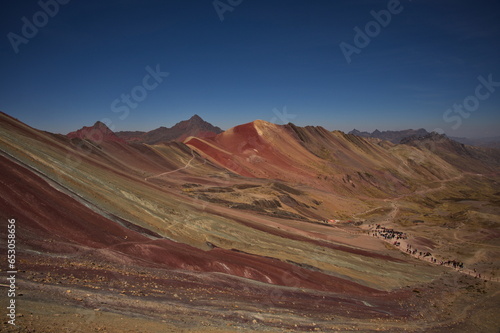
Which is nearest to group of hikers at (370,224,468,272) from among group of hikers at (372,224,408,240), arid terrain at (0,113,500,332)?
group of hikers at (372,224,408,240)

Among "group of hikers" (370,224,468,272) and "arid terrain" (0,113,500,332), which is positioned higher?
"arid terrain" (0,113,500,332)

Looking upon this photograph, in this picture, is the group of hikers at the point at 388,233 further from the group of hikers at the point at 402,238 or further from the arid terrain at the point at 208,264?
the arid terrain at the point at 208,264

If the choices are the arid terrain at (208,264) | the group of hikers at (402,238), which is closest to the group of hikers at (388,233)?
the group of hikers at (402,238)

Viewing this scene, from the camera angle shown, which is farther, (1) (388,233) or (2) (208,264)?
(1) (388,233)

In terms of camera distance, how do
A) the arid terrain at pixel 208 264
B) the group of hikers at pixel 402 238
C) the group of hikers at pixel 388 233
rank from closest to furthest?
the arid terrain at pixel 208 264 → the group of hikers at pixel 402 238 → the group of hikers at pixel 388 233

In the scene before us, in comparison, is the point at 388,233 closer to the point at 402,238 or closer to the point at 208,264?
the point at 402,238

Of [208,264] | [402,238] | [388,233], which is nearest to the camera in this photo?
[208,264]

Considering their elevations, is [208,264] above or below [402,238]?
above

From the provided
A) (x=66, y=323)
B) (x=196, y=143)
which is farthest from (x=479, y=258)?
(x=196, y=143)

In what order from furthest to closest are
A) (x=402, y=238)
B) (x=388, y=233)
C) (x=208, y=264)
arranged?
(x=388, y=233)
(x=402, y=238)
(x=208, y=264)

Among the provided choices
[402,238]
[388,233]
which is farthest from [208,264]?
[388,233]

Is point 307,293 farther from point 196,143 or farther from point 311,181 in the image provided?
point 196,143

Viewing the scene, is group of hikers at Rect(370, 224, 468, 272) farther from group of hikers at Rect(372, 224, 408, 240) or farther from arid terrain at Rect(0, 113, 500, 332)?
arid terrain at Rect(0, 113, 500, 332)
